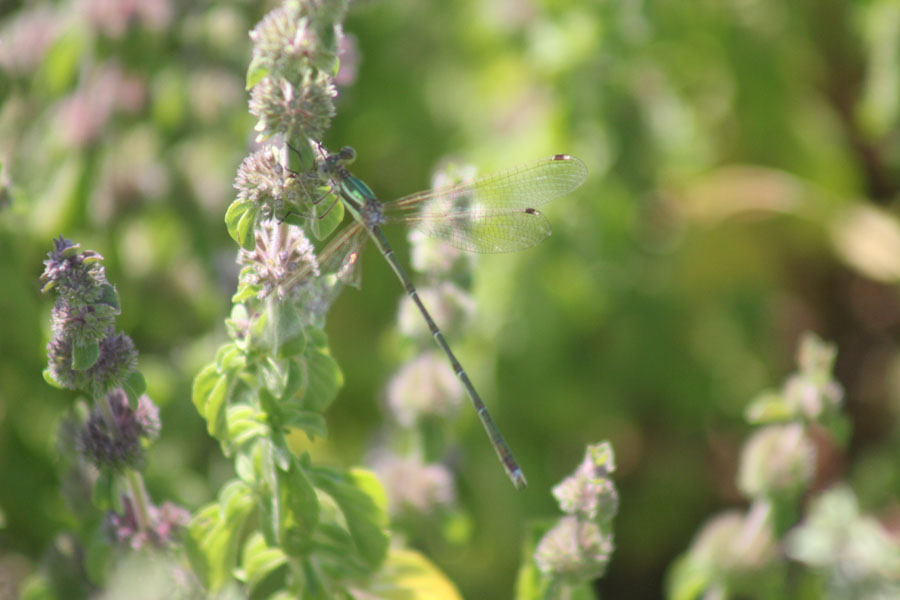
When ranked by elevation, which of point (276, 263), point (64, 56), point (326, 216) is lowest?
point (276, 263)

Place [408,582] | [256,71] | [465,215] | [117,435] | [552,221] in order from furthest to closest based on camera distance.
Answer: [552,221]
[465,215]
[408,582]
[117,435]
[256,71]

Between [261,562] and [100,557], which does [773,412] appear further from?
[100,557]

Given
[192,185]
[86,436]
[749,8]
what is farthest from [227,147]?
[749,8]

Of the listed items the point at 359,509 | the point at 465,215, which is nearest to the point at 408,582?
the point at 359,509

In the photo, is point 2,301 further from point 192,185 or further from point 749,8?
point 749,8

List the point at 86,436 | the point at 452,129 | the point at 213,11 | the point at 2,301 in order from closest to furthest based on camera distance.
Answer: the point at 86,436 < the point at 2,301 < the point at 213,11 < the point at 452,129

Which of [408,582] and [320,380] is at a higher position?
[320,380]

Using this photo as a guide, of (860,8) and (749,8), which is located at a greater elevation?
(749,8)
